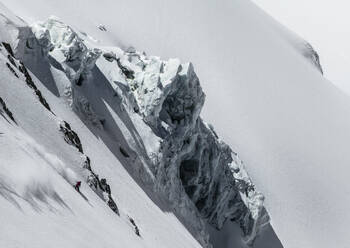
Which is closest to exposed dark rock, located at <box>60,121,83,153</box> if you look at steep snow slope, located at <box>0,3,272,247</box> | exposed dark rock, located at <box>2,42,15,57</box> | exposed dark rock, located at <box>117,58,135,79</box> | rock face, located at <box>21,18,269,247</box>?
steep snow slope, located at <box>0,3,272,247</box>

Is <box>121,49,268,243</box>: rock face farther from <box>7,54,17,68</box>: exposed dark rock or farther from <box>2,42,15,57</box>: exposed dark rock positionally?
<box>7,54,17,68</box>: exposed dark rock

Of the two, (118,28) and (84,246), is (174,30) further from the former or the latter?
(84,246)

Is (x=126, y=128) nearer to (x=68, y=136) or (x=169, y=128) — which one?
(x=169, y=128)

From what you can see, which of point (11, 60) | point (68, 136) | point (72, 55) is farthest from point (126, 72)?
point (68, 136)

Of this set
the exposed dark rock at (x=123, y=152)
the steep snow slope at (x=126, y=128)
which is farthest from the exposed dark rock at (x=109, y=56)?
the exposed dark rock at (x=123, y=152)

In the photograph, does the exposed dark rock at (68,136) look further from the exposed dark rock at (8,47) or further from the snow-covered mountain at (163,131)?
the exposed dark rock at (8,47)

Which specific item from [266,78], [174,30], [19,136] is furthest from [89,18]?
[19,136]

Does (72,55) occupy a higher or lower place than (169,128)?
higher
